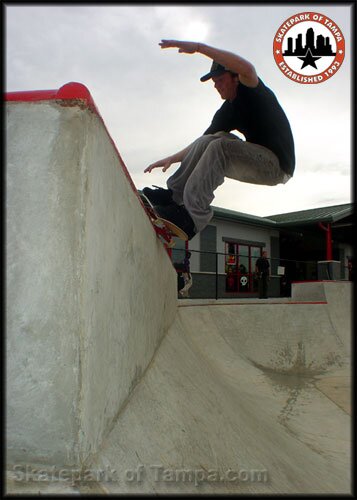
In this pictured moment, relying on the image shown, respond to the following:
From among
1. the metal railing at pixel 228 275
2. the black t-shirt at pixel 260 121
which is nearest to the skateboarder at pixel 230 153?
the black t-shirt at pixel 260 121

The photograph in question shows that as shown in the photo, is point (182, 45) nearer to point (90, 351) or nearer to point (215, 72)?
point (215, 72)

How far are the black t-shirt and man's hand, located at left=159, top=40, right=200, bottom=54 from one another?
61 centimetres

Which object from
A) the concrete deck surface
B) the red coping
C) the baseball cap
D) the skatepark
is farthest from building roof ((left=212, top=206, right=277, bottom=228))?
the red coping

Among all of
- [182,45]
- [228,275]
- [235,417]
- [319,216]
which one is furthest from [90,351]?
[319,216]

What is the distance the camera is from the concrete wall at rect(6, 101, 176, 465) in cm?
146

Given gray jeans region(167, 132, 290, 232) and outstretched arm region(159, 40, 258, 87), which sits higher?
outstretched arm region(159, 40, 258, 87)

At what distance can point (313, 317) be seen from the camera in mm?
7844

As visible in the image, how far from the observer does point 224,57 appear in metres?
2.37

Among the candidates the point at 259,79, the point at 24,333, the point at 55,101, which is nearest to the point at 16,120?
the point at 55,101

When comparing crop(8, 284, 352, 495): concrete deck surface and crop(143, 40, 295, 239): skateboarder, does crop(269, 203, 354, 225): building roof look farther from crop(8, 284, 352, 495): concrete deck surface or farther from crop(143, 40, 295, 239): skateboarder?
crop(143, 40, 295, 239): skateboarder

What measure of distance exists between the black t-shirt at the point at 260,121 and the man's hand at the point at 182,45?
61cm

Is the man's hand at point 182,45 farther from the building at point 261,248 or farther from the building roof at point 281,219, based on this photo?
the building roof at point 281,219

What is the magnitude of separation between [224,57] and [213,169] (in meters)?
0.79

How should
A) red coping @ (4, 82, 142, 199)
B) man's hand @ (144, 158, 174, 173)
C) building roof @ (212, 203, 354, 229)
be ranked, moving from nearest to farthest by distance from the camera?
red coping @ (4, 82, 142, 199) < man's hand @ (144, 158, 174, 173) < building roof @ (212, 203, 354, 229)
